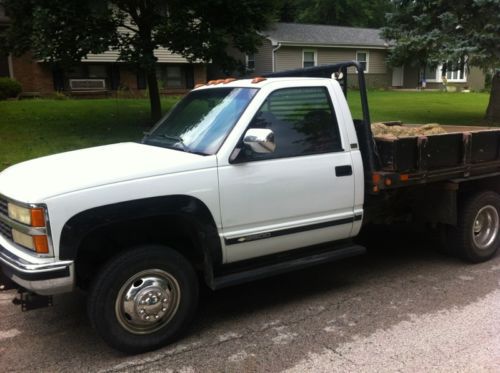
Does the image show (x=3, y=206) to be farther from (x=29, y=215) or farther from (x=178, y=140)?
(x=178, y=140)

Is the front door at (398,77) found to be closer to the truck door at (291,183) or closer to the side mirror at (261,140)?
the truck door at (291,183)

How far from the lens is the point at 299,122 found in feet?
15.0

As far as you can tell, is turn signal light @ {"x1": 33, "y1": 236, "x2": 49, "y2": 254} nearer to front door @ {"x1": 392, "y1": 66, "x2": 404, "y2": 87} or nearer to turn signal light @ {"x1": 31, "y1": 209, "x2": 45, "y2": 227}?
turn signal light @ {"x1": 31, "y1": 209, "x2": 45, "y2": 227}

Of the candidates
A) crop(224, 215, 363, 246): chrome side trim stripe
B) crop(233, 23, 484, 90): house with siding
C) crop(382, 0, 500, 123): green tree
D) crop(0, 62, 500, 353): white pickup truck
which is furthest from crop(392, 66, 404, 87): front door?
crop(224, 215, 363, 246): chrome side trim stripe

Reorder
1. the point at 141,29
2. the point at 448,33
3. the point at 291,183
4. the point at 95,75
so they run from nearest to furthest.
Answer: the point at 291,183 < the point at 141,29 < the point at 448,33 < the point at 95,75

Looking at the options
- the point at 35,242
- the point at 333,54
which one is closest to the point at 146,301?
the point at 35,242

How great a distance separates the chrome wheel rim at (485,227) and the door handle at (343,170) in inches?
74.5

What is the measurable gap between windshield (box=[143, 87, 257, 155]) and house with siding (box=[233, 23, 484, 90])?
28053 millimetres

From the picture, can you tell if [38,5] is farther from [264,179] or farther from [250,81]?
[264,179]

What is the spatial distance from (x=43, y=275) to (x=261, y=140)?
1811mm

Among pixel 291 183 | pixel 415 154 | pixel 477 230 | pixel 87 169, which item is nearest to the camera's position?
pixel 87 169

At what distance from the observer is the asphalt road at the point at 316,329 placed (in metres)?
3.66

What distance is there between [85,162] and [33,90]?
22.7m

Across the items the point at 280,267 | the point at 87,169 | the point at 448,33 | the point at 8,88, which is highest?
the point at 448,33
